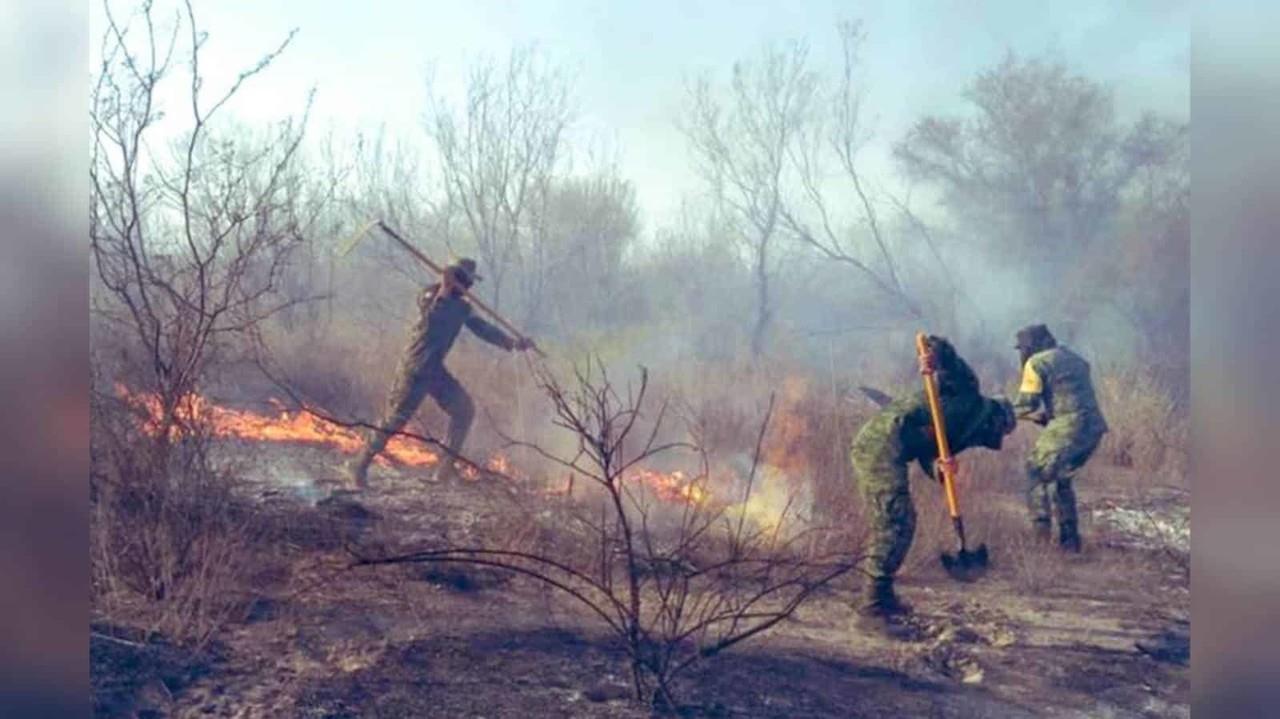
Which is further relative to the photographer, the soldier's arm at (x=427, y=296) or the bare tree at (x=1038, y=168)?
the soldier's arm at (x=427, y=296)

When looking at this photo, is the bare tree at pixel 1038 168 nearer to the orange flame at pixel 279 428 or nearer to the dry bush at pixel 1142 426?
the dry bush at pixel 1142 426

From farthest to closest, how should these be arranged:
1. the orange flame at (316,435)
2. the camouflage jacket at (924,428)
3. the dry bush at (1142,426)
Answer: the orange flame at (316,435), the camouflage jacket at (924,428), the dry bush at (1142,426)

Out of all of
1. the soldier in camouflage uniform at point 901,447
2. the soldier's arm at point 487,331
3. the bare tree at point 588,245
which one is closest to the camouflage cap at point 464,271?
the soldier's arm at point 487,331

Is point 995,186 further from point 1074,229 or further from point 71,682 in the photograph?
point 71,682

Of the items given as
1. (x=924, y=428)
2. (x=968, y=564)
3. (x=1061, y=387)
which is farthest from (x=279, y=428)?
(x=1061, y=387)

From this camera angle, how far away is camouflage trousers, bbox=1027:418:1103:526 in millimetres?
4098

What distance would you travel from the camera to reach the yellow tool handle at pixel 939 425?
4129 mm

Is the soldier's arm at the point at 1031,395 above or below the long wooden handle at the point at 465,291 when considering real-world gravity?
below

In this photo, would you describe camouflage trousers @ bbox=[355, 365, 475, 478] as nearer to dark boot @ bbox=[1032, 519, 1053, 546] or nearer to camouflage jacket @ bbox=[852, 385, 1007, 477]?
camouflage jacket @ bbox=[852, 385, 1007, 477]

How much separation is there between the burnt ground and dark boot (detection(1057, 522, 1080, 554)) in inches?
1.9

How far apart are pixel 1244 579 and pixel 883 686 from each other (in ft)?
4.08

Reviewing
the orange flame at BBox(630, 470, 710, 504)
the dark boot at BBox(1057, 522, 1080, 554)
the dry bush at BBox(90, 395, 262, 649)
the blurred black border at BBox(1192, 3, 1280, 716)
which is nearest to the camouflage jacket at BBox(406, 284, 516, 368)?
the orange flame at BBox(630, 470, 710, 504)

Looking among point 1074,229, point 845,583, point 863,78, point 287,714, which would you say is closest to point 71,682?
point 287,714

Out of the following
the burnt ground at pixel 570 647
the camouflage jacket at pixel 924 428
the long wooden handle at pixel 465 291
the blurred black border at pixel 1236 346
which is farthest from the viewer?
the long wooden handle at pixel 465 291
